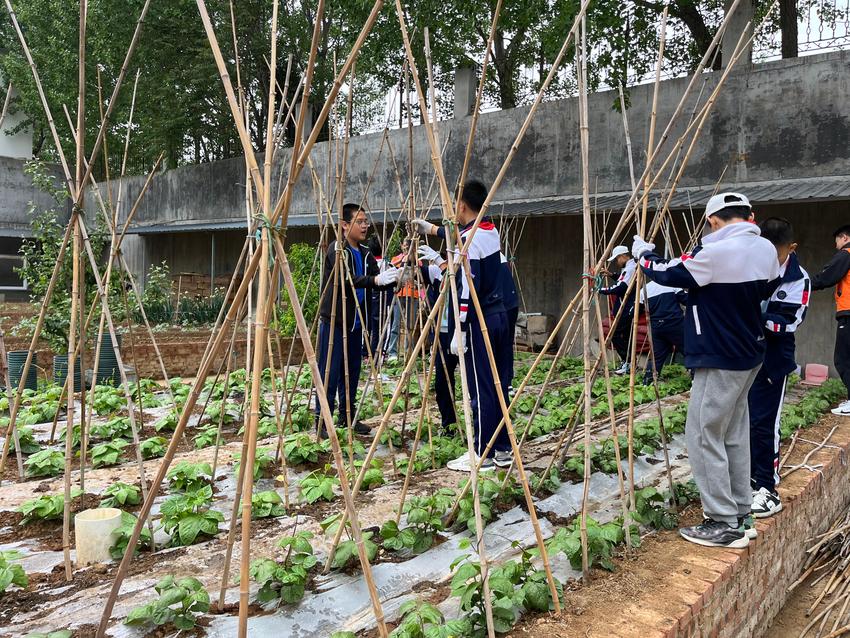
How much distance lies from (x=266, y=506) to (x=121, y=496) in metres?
0.62

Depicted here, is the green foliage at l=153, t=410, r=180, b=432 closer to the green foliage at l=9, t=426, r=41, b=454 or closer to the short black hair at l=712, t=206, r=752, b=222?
the green foliage at l=9, t=426, r=41, b=454

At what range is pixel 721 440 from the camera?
254 centimetres

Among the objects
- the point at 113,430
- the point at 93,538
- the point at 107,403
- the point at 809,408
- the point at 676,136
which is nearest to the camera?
the point at 93,538

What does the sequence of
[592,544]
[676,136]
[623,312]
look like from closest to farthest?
[592,544]
[623,312]
[676,136]

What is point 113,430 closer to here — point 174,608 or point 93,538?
point 93,538

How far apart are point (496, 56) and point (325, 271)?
41.1ft

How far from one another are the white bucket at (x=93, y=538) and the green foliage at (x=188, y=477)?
0.68 meters

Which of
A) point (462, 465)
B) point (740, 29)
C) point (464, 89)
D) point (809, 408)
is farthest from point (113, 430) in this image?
point (464, 89)

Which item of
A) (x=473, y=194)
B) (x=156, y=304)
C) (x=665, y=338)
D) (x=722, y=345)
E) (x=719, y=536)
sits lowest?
(x=719, y=536)

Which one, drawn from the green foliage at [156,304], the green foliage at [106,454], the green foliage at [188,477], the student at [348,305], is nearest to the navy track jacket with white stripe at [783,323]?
the student at [348,305]

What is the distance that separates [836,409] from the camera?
515 cm

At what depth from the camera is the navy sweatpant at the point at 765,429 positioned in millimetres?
3059

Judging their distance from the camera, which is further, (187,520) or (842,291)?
(842,291)

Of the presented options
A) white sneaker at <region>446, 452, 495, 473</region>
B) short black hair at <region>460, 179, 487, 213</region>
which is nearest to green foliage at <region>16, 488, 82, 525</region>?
white sneaker at <region>446, 452, 495, 473</region>
